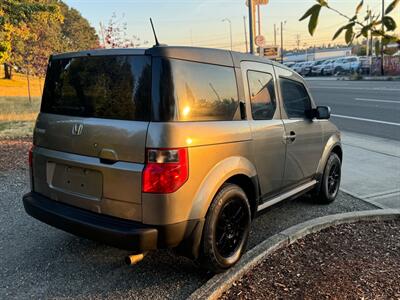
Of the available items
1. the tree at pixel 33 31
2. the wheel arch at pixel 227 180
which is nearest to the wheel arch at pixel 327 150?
the wheel arch at pixel 227 180

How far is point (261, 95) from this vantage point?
398 centimetres

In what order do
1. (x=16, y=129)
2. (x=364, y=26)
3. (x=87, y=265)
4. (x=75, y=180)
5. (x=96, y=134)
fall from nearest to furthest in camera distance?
(x=364, y=26), (x=96, y=134), (x=75, y=180), (x=87, y=265), (x=16, y=129)

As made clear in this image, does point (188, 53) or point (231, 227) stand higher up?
point (188, 53)

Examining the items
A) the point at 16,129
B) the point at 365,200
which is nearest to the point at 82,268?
the point at 365,200

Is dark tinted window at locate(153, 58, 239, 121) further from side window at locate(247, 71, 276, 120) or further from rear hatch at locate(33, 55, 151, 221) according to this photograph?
side window at locate(247, 71, 276, 120)

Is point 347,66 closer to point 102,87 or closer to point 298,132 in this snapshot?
point 298,132

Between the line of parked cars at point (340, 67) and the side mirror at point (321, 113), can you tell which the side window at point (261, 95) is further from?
the line of parked cars at point (340, 67)

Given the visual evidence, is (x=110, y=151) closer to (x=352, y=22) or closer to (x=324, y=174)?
(x=352, y=22)

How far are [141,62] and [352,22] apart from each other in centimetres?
166

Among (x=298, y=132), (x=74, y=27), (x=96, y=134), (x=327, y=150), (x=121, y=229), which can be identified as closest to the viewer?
(x=121, y=229)

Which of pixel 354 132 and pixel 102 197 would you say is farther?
pixel 354 132

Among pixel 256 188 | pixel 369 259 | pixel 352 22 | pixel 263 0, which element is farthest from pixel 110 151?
pixel 263 0

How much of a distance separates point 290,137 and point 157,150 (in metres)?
1.88

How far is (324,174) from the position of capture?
17.0 feet
